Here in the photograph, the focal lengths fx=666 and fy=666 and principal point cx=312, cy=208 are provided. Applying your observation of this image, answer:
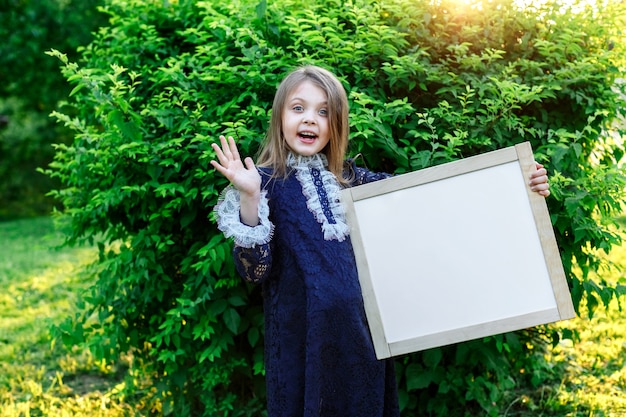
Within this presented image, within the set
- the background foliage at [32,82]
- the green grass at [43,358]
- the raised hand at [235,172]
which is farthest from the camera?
the background foliage at [32,82]

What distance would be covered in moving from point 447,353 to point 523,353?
2.04 ft

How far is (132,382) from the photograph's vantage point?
3.55 m

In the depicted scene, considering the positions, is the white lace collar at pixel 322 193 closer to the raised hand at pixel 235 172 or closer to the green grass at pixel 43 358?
the raised hand at pixel 235 172

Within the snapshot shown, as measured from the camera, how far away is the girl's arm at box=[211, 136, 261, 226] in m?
2.11

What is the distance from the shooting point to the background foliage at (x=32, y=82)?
13.5 m

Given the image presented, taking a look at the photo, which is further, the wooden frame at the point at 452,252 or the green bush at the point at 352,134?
the green bush at the point at 352,134

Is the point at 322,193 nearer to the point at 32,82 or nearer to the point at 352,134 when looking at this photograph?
the point at 352,134

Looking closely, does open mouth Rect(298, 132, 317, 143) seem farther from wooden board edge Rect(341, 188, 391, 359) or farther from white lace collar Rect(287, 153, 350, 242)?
wooden board edge Rect(341, 188, 391, 359)

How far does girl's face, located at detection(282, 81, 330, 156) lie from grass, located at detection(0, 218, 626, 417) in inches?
66.1

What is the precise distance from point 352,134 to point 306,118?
35 cm

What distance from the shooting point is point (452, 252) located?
2.34 meters

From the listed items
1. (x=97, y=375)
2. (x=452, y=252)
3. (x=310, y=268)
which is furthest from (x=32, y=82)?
(x=452, y=252)

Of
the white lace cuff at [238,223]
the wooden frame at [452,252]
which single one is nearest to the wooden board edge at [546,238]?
the wooden frame at [452,252]

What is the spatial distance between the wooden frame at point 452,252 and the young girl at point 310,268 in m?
0.08
